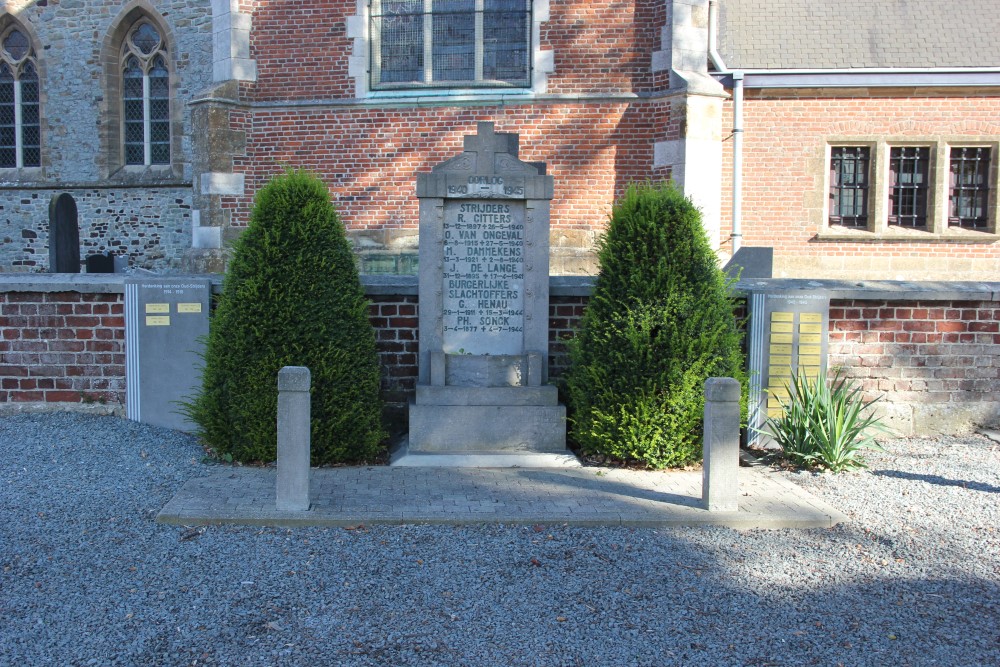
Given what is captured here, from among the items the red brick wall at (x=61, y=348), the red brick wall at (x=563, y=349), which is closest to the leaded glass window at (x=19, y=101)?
the red brick wall at (x=61, y=348)

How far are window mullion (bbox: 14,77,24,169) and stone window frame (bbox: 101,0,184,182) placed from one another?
211 centimetres

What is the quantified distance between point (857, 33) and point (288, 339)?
14.6m

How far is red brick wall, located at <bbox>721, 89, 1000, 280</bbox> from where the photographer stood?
1539cm

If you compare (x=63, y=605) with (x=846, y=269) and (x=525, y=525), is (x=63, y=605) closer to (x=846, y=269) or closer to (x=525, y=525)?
(x=525, y=525)

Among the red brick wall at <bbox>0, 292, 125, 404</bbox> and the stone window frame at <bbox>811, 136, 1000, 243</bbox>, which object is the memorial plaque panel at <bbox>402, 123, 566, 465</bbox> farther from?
the stone window frame at <bbox>811, 136, 1000, 243</bbox>

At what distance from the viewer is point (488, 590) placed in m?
3.92

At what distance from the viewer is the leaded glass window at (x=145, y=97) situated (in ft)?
55.4

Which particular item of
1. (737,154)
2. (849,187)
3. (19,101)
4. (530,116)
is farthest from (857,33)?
(19,101)

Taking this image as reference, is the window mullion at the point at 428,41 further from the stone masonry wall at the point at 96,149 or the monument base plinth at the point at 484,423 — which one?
the monument base plinth at the point at 484,423

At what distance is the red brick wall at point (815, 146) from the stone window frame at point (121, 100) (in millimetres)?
11305

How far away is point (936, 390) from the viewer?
729cm

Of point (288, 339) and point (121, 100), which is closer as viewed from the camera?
point (288, 339)

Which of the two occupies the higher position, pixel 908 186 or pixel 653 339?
pixel 908 186

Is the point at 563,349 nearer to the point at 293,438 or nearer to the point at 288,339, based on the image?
the point at 288,339
